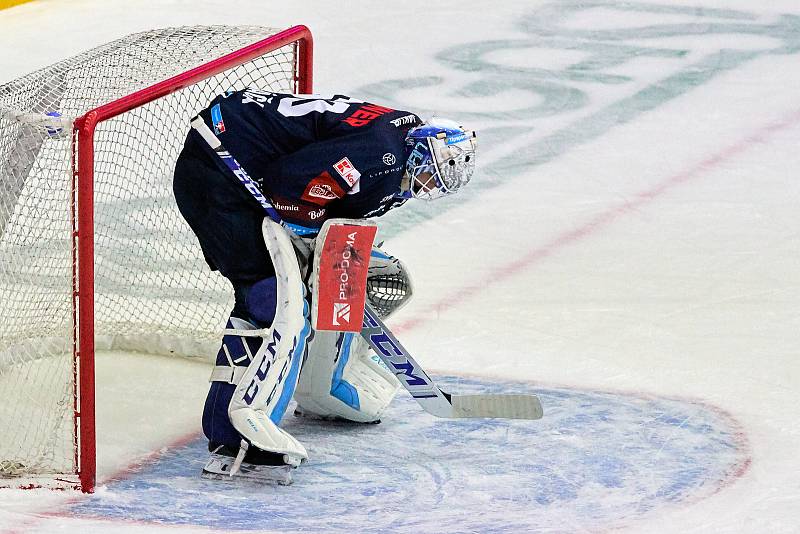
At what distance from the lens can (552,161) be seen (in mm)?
4988

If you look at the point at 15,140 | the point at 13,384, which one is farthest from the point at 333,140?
the point at 13,384

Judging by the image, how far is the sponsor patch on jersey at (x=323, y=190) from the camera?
2756 mm

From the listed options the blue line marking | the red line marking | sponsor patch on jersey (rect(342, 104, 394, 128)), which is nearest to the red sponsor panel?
sponsor patch on jersey (rect(342, 104, 394, 128))

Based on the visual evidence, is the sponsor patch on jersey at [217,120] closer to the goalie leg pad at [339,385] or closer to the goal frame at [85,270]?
the goal frame at [85,270]

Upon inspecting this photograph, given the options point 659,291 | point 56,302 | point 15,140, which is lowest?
point 659,291

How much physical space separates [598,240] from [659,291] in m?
0.39

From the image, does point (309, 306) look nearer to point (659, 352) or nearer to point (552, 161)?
point (659, 352)

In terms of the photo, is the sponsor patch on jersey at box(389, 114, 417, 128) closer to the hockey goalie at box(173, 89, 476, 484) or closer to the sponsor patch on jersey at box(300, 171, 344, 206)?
the hockey goalie at box(173, 89, 476, 484)

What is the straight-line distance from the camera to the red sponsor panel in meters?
2.79

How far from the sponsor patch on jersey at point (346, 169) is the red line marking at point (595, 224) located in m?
1.05

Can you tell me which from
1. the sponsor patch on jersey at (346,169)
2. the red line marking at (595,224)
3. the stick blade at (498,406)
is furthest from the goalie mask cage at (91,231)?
the stick blade at (498,406)

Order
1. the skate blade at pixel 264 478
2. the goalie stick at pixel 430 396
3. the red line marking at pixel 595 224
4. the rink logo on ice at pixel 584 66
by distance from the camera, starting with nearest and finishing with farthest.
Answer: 1. the skate blade at pixel 264 478
2. the goalie stick at pixel 430 396
3. the red line marking at pixel 595 224
4. the rink logo on ice at pixel 584 66

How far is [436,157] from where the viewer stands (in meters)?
2.82

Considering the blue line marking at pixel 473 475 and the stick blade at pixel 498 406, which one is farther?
the stick blade at pixel 498 406
